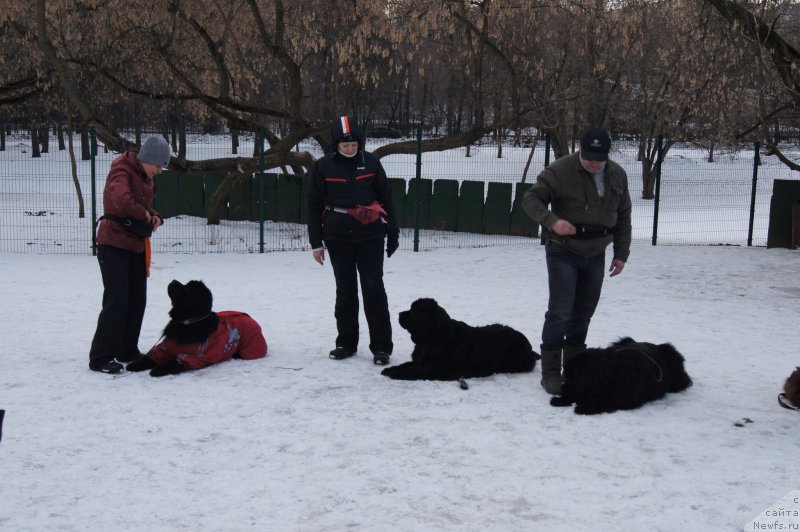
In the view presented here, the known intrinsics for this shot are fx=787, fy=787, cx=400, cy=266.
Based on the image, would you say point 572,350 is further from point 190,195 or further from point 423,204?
point 190,195

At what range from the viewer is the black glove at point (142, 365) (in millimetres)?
5781

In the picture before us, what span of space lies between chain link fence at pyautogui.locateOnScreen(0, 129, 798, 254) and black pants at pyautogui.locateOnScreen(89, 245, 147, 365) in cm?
609

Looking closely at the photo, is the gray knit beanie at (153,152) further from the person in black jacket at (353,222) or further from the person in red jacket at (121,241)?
the person in black jacket at (353,222)

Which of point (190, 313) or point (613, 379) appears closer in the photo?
point (613, 379)

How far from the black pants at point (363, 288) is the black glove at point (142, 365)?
1.45 m

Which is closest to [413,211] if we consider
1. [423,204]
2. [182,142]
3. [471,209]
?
[423,204]

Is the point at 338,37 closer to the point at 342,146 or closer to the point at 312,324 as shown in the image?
the point at 312,324

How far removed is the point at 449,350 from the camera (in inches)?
224

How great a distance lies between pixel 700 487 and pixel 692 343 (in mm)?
3258

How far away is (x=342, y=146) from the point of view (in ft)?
19.2

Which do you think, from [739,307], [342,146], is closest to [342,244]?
[342,146]

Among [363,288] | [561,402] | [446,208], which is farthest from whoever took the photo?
[446,208]

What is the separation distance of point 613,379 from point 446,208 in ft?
34.9

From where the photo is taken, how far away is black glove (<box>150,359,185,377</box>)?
5667mm
